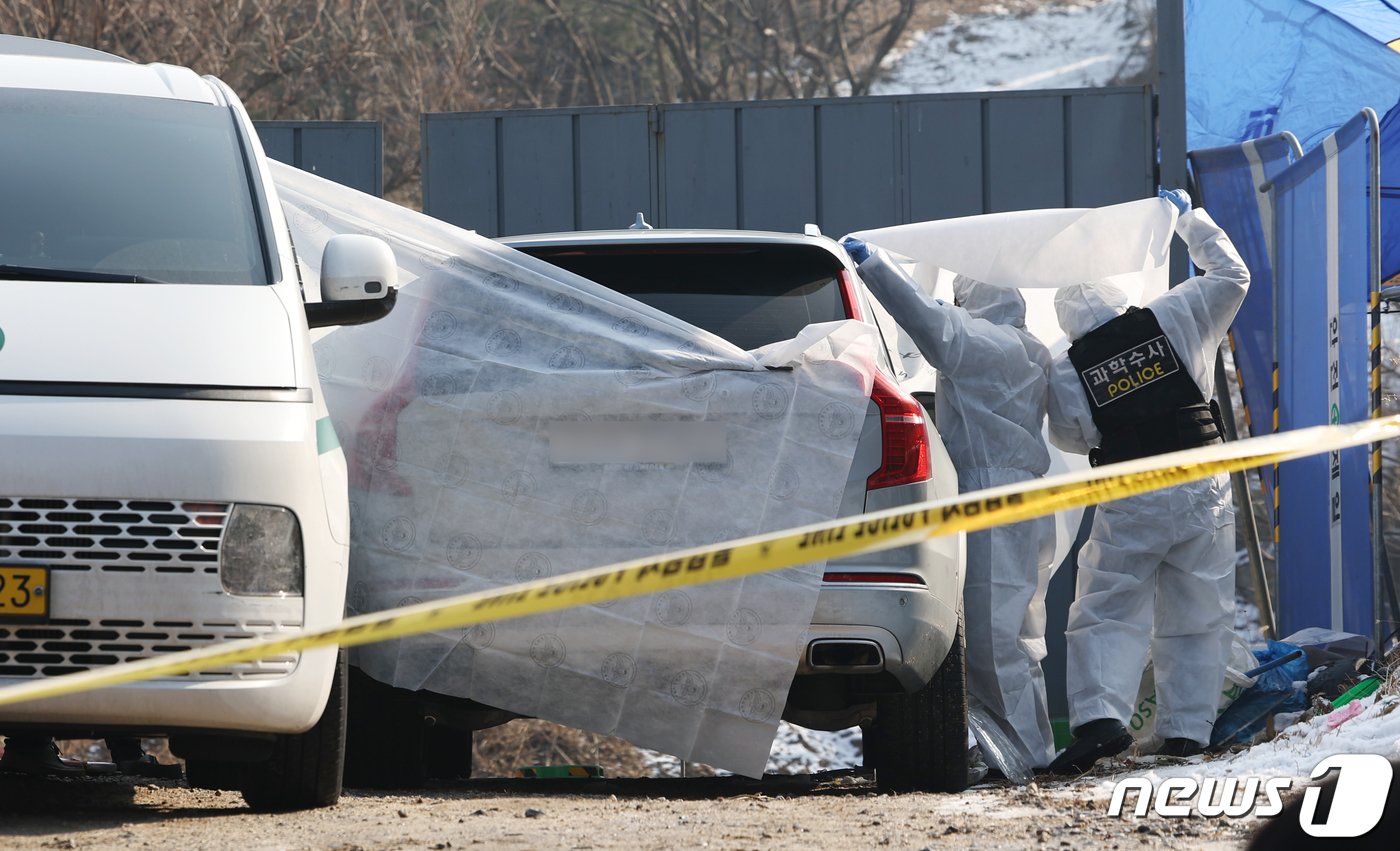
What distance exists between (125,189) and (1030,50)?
38201 millimetres

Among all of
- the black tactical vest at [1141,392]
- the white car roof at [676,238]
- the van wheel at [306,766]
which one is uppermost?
the white car roof at [676,238]

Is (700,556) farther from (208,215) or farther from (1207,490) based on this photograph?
(1207,490)

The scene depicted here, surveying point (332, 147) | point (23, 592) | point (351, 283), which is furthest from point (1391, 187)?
point (23, 592)

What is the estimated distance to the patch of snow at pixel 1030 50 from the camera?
38.2m

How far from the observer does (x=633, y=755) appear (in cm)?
1412

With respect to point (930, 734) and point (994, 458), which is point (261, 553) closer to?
point (930, 734)

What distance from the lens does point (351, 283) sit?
4.45 metres

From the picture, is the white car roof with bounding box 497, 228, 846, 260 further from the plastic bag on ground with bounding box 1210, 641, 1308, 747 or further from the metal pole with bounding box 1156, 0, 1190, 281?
the metal pole with bounding box 1156, 0, 1190, 281

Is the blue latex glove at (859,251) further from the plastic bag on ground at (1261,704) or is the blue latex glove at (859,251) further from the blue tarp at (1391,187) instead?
the blue tarp at (1391,187)

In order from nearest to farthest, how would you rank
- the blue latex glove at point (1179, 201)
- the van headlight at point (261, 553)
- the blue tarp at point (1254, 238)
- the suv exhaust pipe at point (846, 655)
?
the van headlight at point (261, 553)
the suv exhaust pipe at point (846, 655)
the blue latex glove at point (1179, 201)
the blue tarp at point (1254, 238)

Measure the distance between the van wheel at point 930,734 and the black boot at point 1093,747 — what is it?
1269 millimetres

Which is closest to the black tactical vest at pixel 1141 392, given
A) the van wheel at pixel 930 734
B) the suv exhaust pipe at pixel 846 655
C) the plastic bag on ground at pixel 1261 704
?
the plastic bag on ground at pixel 1261 704

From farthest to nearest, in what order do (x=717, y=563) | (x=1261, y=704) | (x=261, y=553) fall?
(x=1261, y=704) < (x=261, y=553) < (x=717, y=563)

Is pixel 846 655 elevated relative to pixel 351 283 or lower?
lower
